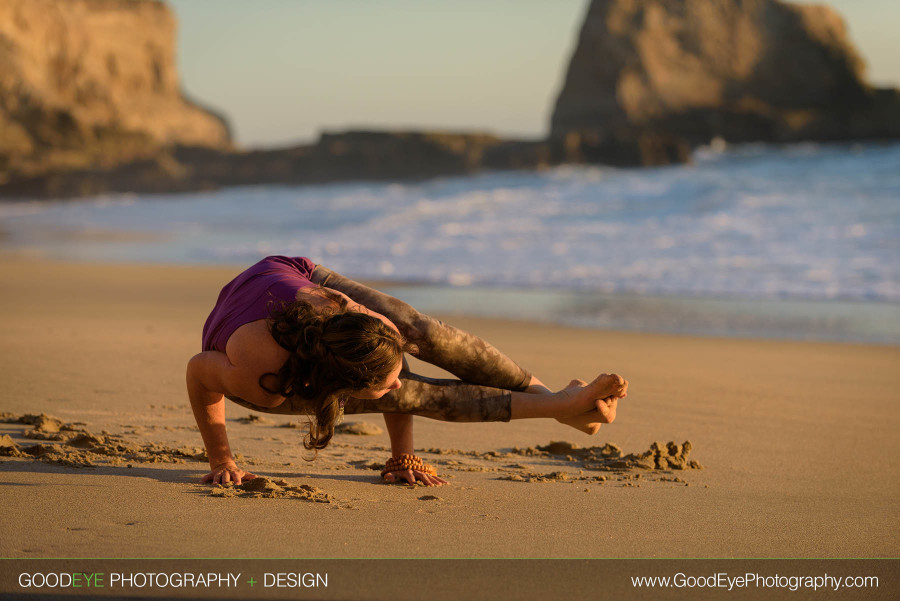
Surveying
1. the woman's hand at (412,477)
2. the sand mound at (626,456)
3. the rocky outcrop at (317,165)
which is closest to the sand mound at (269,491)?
the woman's hand at (412,477)

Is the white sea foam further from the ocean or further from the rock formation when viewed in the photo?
the rock formation

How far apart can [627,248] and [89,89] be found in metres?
70.5

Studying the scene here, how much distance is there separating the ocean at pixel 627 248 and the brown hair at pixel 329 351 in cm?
448

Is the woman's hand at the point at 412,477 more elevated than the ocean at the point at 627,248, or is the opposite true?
the ocean at the point at 627,248

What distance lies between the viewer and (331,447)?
3.78 metres

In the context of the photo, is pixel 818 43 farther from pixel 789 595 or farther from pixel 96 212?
pixel 789 595

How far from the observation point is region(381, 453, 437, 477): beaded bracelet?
325 centimetres

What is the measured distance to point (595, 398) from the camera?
3170 millimetres

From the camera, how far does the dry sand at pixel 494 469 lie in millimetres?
2592

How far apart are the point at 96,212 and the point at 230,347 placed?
25.7m

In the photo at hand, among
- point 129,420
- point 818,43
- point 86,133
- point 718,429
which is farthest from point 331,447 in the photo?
point 818,43

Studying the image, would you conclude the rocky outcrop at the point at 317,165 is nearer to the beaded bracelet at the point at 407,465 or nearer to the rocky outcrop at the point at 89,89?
the rocky outcrop at the point at 89,89

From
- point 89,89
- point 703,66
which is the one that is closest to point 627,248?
point 703,66

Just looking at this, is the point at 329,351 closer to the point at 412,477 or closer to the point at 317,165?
the point at 412,477
